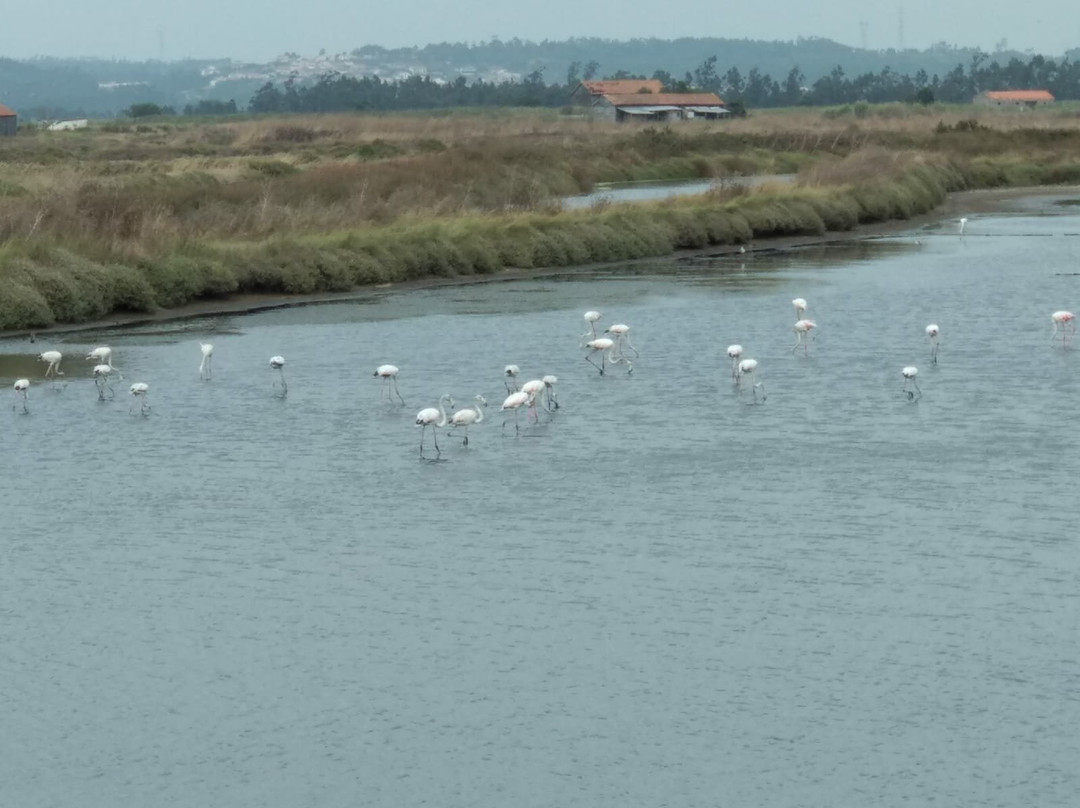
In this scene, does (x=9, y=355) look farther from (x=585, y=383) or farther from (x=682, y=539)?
(x=682, y=539)

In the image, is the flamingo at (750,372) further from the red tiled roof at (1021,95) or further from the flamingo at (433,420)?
the red tiled roof at (1021,95)

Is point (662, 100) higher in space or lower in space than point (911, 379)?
higher

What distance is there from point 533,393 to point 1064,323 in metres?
9.85

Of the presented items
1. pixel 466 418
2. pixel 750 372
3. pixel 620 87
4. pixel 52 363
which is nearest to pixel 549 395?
pixel 750 372

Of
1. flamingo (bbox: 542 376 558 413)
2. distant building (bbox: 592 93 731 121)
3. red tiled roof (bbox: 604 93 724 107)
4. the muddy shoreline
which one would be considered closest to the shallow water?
flamingo (bbox: 542 376 558 413)

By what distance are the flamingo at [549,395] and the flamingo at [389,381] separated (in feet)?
5.73

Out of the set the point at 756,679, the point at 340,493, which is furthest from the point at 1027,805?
the point at 340,493

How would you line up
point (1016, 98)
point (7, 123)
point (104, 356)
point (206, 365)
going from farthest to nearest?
point (1016, 98)
point (7, 123)
point (206, 365)
point (104, 356)

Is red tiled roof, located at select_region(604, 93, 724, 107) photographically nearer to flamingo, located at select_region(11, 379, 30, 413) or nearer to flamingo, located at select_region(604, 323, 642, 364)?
flamingo, located at select_region(604, 323, 642, 364)

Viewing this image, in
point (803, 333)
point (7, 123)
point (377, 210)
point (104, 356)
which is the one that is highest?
point (7, 123)

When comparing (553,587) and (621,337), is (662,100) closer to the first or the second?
(621,337)

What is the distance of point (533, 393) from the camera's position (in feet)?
71.3

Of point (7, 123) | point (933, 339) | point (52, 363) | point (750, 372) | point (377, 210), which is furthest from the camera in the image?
point (7, 123)

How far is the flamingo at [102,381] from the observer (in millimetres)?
23844
